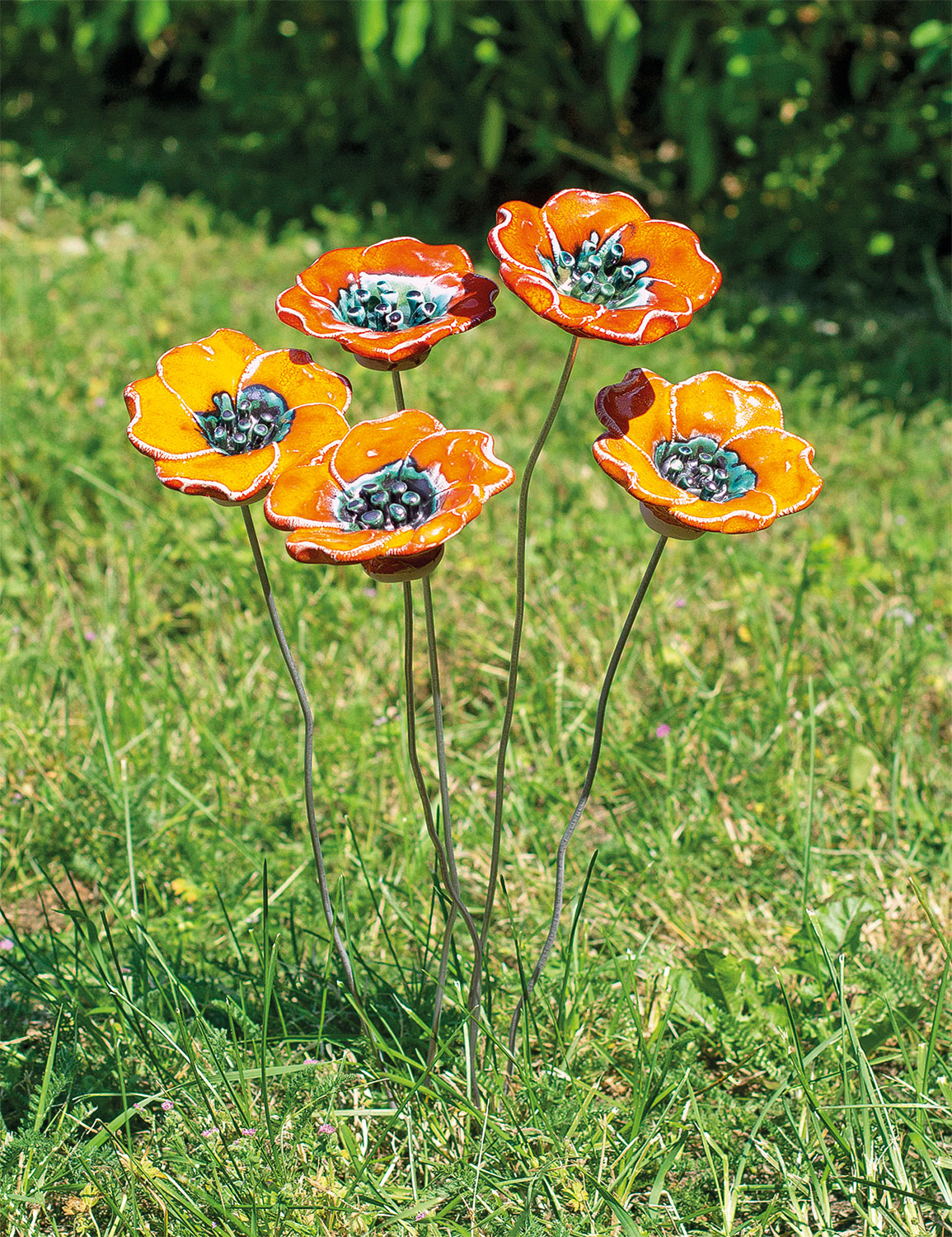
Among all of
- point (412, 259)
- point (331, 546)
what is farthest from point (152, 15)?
point (331, 546)

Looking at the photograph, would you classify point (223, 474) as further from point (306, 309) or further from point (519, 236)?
point (519, 236)

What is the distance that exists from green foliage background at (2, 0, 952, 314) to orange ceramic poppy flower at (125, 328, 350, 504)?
9.42ft

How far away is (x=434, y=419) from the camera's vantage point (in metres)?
1.27

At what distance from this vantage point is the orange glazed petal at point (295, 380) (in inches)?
52.2

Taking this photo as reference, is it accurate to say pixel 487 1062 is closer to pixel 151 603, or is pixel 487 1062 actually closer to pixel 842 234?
pixel 151 603

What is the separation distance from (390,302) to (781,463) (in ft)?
1.66

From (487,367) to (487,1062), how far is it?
8.26 ft

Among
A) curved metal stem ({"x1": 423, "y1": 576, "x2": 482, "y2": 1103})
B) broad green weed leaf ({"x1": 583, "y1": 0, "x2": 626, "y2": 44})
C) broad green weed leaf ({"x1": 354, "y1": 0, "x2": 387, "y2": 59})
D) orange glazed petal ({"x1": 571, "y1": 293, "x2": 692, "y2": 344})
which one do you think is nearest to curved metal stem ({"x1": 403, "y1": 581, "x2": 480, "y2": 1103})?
curved metal stem ({"x1": 423, "y1": 576, "x2": 482, "y2": 1103})

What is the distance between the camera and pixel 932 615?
2559mm

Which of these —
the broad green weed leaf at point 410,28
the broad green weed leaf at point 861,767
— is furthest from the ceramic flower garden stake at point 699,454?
the broad green weed leaf at point 410,28

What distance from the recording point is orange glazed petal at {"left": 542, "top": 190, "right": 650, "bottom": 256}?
1.33 meters

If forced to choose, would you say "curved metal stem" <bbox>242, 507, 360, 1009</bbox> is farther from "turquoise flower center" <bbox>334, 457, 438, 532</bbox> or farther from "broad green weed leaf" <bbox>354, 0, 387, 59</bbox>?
"broad green weed leaf" <bbox>354, 0, 387, 59</bbox>

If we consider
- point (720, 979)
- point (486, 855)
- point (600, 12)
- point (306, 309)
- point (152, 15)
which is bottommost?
point (486, 855)

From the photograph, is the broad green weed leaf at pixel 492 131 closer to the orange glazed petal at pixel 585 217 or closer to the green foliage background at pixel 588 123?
the green foliage background at pixel 588 123
